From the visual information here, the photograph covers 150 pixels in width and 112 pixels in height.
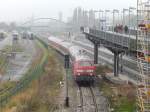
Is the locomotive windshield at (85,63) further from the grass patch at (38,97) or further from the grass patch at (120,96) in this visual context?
the grass patch at (38,97)

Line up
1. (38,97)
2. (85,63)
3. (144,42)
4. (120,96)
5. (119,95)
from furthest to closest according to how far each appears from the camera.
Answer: (85,63), (119,95), (120,96), (38,97), (144,42)

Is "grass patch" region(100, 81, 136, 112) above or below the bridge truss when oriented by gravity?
below

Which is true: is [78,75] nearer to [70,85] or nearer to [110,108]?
[70,85]

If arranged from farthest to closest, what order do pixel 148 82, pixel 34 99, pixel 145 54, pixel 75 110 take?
pixel 34 99, pixel 75 110, pixel 148 82, pixel 145 54

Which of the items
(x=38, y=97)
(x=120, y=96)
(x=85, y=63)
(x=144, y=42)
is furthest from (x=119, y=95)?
(x=144, y=42)

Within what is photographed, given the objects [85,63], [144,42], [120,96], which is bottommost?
[120,96]

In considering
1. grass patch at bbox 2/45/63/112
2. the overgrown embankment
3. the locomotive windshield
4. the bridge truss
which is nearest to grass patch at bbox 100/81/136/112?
the overgrown embankment

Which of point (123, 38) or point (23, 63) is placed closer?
point (123, 38)

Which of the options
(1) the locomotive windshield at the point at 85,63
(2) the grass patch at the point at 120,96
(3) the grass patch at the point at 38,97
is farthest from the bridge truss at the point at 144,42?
(1) the locomotive windshield at the point at 85,63

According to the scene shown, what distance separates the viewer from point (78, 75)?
43594mm

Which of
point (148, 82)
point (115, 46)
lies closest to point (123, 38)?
point (115, 46)

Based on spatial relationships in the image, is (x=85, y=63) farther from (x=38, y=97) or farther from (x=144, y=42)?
(x=144, y=42)

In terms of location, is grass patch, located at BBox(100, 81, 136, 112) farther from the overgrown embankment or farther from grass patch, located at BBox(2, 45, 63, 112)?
grass patch, located at BBox(2, 45, 63, 112)

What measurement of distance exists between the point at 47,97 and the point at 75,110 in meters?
5.80
